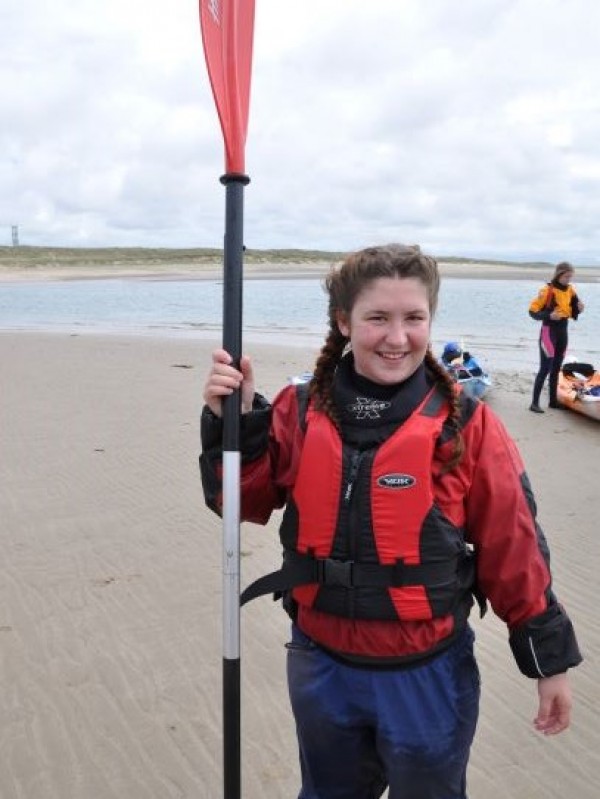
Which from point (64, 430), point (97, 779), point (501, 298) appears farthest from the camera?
point (501, 298)

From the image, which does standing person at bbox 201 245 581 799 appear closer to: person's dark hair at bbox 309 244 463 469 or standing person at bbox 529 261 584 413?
person's dark hair at bbox 309 244 463 469

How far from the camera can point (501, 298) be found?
42.6 meters

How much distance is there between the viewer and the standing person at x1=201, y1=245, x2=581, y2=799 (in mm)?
2021

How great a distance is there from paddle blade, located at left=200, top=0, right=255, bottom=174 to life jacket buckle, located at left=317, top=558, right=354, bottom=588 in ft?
3.88

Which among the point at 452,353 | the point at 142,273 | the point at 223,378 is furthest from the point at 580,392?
the point at 142,273

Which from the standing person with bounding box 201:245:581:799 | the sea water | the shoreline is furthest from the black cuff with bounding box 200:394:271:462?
the shoreline

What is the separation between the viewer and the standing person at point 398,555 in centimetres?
202

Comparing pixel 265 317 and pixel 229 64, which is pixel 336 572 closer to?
pixel 229 64

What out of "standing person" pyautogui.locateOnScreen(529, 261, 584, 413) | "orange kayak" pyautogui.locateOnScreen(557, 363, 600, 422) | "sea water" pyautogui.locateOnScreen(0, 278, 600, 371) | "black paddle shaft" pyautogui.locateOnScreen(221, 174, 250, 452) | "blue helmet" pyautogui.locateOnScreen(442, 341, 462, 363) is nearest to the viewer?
"black paddle shaft" pyautogui.locateOnScreen(221, 174, 250, 452)

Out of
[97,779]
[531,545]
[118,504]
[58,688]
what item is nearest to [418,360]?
[531,545]

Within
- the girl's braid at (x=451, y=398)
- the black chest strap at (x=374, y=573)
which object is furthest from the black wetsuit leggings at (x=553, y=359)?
the black chest strap at (x=374, y=573)

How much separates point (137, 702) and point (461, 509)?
2.25m

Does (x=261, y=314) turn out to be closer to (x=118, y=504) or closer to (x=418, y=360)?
(x=118, y=504)

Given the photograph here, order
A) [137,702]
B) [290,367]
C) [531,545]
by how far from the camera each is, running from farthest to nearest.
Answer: [290,367], [137,702], [531,545]
